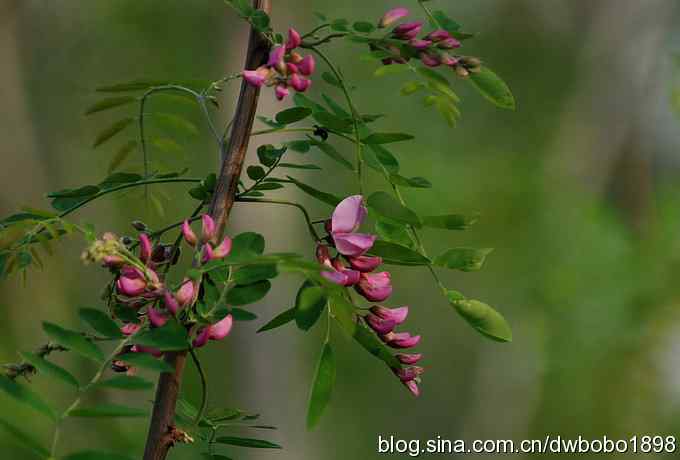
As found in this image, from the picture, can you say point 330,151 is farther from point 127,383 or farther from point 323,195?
point 127,383

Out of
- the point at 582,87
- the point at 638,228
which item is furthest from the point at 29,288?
the point at 582,87

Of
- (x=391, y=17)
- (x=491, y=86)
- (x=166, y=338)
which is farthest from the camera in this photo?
(x=391, y=17)

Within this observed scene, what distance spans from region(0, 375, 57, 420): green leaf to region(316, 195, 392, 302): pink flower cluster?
1.02 ft

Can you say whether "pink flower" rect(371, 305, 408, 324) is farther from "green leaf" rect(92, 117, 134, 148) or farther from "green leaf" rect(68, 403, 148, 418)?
"green leaf" rect(92, 117, 134, 148)

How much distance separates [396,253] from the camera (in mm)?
1012

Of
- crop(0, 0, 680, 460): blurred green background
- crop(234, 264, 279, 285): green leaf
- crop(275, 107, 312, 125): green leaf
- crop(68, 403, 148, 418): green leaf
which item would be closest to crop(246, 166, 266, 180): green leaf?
crop(275, 107, 312, 125): green leaf

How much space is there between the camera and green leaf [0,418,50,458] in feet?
2.41

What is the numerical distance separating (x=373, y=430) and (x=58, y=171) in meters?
5.79

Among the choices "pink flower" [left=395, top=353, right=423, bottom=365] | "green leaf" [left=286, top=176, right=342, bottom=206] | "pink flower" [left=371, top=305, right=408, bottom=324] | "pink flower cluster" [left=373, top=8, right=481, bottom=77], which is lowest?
"pink flower" [left=395, top=353, right=423, bottom=365]

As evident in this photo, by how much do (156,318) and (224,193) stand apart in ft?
0.57

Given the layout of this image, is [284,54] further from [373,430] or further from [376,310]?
[373,430]

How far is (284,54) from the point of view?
0.99 m

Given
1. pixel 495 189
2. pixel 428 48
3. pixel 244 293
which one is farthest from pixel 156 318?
pixel 495 189

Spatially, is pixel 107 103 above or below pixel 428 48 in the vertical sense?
below
